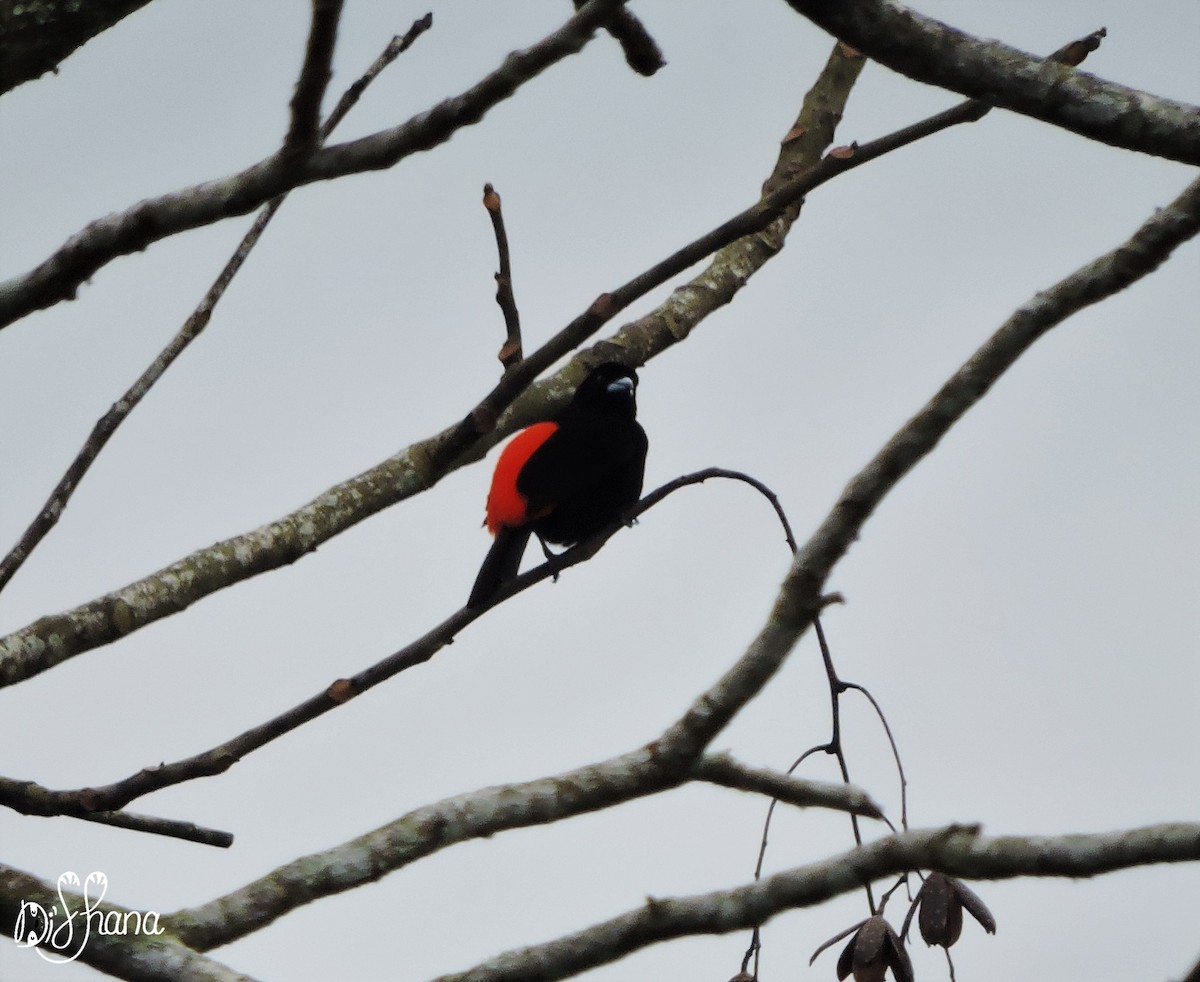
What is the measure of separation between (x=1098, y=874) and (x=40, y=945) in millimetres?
1710

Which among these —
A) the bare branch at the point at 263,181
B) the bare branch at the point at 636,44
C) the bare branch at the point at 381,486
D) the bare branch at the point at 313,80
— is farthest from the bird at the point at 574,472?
the bare branch at the point at 313,80

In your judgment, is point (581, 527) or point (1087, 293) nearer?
point (1087, 293)

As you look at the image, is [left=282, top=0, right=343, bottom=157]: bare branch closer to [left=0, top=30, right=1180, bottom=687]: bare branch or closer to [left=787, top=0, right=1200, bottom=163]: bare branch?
[left=0, top=30, right=1180, bottom=687]: bare branch

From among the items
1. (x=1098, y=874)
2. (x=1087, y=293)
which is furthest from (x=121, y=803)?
(x=1087, y=293)

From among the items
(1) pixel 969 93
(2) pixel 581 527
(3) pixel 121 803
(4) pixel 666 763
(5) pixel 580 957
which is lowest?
(5) pixel 580 957

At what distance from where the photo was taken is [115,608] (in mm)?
3369

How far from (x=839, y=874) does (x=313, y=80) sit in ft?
4.45

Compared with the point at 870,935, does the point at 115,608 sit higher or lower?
higher

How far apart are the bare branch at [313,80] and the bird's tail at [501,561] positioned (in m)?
2.76

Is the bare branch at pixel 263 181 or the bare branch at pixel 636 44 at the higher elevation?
the bare branch at pixel 636 44

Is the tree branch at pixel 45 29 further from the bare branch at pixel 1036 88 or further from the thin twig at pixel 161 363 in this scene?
the bare branch at pixel 1036 88

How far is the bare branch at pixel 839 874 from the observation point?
6.20 ft

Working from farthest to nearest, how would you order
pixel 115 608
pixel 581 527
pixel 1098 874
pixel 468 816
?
1. pixel 581 527
2. pixel 115 608
3. pixel 468 816
4. pixel 1098 874

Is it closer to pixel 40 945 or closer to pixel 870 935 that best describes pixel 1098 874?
pixel 870 935
